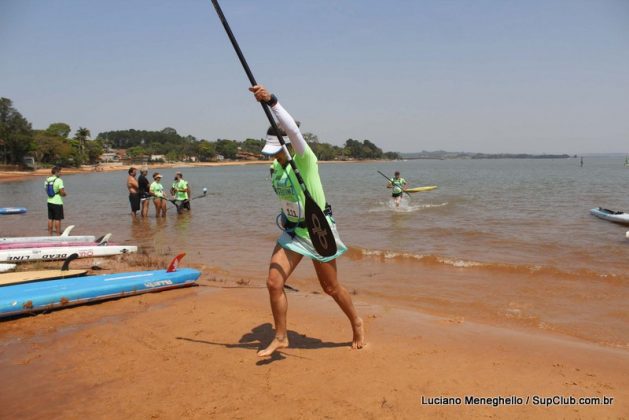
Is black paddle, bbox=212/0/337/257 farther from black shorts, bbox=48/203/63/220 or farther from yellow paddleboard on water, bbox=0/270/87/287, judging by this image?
black shorts, bbox=48/203/63/220

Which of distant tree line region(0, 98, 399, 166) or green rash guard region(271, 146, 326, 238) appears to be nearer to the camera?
green rash guard region(271, 146, 326, 238)

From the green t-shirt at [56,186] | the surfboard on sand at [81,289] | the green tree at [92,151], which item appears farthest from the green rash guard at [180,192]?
the green tree at [92,151]

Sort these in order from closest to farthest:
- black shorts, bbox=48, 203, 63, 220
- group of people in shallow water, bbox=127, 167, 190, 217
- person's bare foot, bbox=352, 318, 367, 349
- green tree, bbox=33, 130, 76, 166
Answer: person's bare foot, bbox=352, 318, 367, 349 → black shorts, bbox=48, 203, 63, 220 → group of people in shallow water, bbox=127, 167, 190, 217 → green tree, bbox=33, 130, 76, 166

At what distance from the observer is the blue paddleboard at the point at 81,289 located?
5.16 meters

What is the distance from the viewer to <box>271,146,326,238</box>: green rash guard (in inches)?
152

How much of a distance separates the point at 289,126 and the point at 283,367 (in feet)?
6.57

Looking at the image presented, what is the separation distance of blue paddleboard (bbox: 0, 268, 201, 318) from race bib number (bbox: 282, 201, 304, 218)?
3087 mm

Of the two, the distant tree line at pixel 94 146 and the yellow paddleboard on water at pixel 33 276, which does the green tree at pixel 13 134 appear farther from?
the yellow paddleboard on water at pixel 33 276

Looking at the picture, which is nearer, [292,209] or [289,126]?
[289,126]

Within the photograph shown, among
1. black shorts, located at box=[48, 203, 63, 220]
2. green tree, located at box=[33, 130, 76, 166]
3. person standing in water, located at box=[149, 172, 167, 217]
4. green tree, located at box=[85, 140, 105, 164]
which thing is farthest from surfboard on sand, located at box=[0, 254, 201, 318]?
green tree, located at box=[85, 140, 105, 164]

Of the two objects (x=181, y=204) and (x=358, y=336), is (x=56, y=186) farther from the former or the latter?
(x=358, y=336)

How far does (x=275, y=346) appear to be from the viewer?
159 inches

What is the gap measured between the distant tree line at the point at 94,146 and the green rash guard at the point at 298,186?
0.41 metres

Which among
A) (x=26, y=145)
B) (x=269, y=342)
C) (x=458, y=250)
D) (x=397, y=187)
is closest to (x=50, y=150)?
(x=26, y=145)
